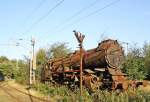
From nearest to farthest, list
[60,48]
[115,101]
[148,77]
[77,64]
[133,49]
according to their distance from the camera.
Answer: [115,101] < [77,64] < [148,77] < [133,49] < [60,48]

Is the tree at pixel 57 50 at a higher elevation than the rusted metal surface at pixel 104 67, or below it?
higher

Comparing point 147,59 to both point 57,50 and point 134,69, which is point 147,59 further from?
point 57,50

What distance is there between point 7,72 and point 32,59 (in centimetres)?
2869

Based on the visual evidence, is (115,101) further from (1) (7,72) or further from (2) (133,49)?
(1) (7,72)

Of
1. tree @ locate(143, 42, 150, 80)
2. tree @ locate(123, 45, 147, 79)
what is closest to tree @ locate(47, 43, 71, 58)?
tree @ locate(143, 42, 150, 80)

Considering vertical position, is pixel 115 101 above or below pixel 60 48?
below

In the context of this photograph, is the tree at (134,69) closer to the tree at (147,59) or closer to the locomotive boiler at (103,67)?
the tree at (147,59)

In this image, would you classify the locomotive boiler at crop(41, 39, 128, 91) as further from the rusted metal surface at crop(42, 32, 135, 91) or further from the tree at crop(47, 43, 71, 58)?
the tree at crop(47, 43, 71, 58)

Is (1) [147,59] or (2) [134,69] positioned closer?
(2) [134,69]

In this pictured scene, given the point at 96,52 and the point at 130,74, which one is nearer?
the point at 96,52

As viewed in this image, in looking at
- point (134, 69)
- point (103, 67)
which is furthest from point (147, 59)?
point (103, 67)

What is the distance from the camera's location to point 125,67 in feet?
94.6

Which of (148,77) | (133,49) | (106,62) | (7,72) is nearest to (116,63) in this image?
(106,62)

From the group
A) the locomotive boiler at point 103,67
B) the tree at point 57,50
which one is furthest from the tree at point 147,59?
the tree at point 57,50
